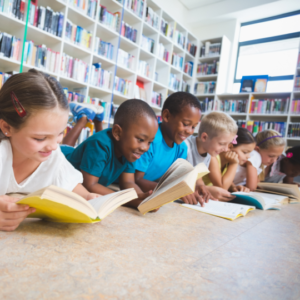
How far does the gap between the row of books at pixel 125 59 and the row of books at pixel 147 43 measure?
0.95 feet

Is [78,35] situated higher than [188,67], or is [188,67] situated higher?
[188,67]

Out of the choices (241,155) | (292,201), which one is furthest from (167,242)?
(241,155)

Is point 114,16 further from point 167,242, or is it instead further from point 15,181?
point 167,242

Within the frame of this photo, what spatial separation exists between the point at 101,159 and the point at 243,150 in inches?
45.5

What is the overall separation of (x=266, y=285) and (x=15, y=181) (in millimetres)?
723

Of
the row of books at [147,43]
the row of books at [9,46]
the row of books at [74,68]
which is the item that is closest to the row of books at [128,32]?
the row of books at [147,43]

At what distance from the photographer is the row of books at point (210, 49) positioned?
189 inches

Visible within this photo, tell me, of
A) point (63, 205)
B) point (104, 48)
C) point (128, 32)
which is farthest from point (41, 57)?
point (63, 205)

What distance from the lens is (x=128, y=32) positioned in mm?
3787

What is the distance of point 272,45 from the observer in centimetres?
461

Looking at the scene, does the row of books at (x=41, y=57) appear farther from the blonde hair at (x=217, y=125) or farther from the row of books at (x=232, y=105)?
the row of books at (x=232, y=105)

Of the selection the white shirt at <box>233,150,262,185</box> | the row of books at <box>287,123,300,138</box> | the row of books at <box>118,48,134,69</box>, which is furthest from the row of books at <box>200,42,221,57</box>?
the white shirt at <box>233,150,262,185</box>

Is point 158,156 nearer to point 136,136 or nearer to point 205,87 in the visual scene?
point 136,136

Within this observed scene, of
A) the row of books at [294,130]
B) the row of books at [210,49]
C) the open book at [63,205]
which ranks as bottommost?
the open book at [63,205]
